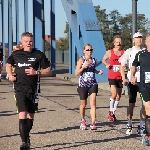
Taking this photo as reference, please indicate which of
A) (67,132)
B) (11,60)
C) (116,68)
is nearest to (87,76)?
(67,132)

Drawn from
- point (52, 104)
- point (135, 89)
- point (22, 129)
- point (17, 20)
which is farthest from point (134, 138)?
point (17, 20)

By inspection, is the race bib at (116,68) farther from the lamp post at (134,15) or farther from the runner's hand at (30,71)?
the lamp post at (134,15)

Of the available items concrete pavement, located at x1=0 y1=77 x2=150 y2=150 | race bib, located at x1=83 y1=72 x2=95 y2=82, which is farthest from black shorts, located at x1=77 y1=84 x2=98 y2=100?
concrete pavement, located at x1=0 y1=77 x2=150 y2=150

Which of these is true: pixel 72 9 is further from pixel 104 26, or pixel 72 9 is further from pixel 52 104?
pixel 104 26

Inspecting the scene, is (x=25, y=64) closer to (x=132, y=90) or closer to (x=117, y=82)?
(x=132, y=90)

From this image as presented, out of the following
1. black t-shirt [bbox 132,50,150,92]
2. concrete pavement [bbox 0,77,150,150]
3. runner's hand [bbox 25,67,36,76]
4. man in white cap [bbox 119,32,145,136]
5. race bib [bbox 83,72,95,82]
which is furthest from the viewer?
race bib [bbox 83,72,95,82]

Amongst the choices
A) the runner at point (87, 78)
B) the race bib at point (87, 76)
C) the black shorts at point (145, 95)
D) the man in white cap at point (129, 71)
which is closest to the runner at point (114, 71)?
the runner at point (87, 78)

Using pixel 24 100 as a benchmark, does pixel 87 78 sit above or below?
above

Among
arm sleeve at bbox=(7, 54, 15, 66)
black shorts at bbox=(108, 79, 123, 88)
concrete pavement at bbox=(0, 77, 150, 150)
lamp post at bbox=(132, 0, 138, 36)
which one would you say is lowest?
concrete pavement at bbox=(0, 77, 150, 150)

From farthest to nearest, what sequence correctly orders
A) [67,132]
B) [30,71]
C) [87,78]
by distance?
1. [87,78]
2. [67,132]
3. [30,71]

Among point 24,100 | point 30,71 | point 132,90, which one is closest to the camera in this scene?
point 30,71

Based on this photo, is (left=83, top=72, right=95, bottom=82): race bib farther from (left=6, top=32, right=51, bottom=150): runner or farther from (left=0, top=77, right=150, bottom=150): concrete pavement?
(left=6, top=32, right=51, bottom=150): runner

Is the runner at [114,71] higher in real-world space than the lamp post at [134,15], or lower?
lower

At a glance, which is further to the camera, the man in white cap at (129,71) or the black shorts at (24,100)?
the man in white cap at (129,71)
